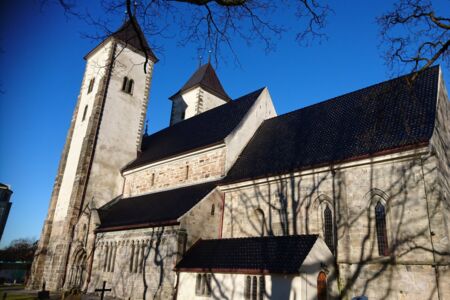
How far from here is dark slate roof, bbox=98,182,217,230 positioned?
637 inches

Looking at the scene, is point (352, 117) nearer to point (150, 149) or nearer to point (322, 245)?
point (322, 245)

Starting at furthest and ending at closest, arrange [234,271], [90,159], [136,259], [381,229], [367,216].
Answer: [90,159] → [136,259] → [367,216] → [234,271] → [381,229]

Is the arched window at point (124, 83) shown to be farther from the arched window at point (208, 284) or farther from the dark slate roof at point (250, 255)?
the arched window at point (208, 284)

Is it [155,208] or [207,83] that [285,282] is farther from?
[207,83]

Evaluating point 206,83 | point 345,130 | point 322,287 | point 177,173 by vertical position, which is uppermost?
point 206,83

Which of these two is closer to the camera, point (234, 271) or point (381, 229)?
point (381, 229)

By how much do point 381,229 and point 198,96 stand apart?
24.1 m

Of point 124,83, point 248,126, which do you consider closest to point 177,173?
point 248,126

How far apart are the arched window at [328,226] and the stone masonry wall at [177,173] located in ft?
20.3

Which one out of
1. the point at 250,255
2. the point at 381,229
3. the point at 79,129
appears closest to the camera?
the point at 381,229

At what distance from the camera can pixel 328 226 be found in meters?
13.7

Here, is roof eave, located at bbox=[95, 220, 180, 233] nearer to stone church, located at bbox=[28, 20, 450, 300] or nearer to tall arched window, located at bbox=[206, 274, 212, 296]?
stone church, located at bbox=[28, 20, 450, 300]

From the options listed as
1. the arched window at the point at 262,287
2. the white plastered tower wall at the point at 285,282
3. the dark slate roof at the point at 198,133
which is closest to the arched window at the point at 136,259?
the white plastered tower wall at the point at 285,282

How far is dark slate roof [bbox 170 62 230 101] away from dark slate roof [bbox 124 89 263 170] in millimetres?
8379
